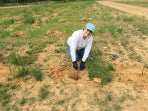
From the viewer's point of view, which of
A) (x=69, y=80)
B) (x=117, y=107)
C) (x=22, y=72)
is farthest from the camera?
(x=22, y=72)

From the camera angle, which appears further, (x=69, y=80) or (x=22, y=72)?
(x=22, y=72)

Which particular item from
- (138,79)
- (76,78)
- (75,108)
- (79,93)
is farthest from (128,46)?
(75,108)

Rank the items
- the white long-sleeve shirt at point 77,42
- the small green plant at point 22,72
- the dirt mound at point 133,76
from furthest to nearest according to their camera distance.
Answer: the white long-sleeve shirt at point 77,42 → the small green plant at point 22,72 → the dirt mound at point 133,76

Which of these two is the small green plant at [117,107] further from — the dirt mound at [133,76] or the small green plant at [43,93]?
the small green plant at [43,93]

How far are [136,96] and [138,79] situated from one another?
54 centimetres

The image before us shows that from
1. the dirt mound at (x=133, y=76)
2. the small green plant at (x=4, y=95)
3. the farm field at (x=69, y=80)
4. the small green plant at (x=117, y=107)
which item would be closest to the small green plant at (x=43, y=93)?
the farm field at (x=69, y=80)

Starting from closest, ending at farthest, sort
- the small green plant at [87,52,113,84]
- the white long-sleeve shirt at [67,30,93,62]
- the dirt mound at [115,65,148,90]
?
the dirt mound at [115,65,148,90]
the small green plant at [87,52,113,84]
the white long-sleeve shirt at [67,30,93,62]

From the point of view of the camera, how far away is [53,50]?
4250 millimetres

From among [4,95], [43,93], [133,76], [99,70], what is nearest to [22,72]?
[4,95]

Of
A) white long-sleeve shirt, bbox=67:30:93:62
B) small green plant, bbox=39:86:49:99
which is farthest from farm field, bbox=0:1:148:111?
white long-sleeve shirt, bbox=67:30:93:62

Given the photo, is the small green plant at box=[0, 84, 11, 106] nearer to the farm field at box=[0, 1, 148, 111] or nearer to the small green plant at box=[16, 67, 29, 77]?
the farm field at box=[0, 1, 148, 111]

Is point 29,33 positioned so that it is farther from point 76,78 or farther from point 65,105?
point 65,105

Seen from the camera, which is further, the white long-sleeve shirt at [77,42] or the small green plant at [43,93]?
the white long-sleeve shirt at [77,42]

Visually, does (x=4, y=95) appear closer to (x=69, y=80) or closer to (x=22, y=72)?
(x=22, y=72)
